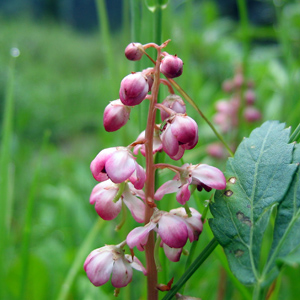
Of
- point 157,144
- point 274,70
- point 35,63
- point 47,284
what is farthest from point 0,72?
point 157,144

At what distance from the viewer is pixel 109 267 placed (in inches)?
11.5

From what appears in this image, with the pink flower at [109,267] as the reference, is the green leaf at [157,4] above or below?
above

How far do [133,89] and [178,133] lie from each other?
0.04m

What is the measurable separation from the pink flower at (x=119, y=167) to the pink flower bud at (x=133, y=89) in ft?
0.12

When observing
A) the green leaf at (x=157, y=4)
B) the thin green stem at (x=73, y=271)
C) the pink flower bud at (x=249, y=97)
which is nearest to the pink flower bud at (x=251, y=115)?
the pink flower bud at (x=249, y=97)

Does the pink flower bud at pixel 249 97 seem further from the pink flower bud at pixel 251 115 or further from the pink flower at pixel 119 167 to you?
the pink flower at pixel 119 167

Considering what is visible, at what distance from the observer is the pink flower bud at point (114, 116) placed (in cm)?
30

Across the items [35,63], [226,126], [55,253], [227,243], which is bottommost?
[35,63]

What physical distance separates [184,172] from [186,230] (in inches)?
1.8

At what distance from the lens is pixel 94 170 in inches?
11.3

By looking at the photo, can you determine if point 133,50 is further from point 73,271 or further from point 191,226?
point 73,271

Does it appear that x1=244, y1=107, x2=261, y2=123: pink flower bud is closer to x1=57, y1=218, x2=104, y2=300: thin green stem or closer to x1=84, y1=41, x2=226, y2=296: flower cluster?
x1=57, y1=218, x2=104, y2=300: thin green stem

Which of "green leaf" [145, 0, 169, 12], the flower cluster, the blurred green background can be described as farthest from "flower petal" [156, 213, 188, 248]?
"green leaf" [145, 0, 169, 12]

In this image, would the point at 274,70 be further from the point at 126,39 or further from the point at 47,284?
the point at 47,284
